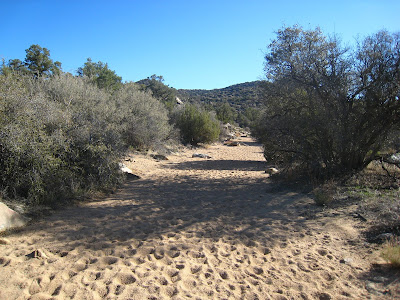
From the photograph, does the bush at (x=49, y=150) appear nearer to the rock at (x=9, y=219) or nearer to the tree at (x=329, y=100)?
the rock at (x=9, y=219)

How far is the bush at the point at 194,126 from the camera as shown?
2592 centimetres

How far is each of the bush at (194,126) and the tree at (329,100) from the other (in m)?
16.7

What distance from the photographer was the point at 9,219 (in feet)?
16.0

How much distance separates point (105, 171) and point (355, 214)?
633cm

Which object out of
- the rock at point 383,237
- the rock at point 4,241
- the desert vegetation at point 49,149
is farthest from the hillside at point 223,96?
the rock at point 383,237

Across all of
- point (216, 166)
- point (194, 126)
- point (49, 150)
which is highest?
point (194, 126)

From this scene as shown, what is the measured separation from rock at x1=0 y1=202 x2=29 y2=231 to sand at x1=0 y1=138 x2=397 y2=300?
0.64 ft

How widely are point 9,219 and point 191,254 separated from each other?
132 inches

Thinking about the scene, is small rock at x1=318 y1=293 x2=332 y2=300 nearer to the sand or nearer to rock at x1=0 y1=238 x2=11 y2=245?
the sand

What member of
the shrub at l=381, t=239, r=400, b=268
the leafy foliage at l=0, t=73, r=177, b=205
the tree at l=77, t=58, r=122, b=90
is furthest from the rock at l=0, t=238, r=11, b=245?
the tree at l=77, t=58, r=122, b=90

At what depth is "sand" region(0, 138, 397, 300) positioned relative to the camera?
323 centimetres

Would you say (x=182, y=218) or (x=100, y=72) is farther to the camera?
(x=100, y=72)

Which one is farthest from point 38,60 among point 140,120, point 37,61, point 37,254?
point 37,254

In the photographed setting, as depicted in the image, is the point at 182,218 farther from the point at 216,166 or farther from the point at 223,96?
the point at 223,96
